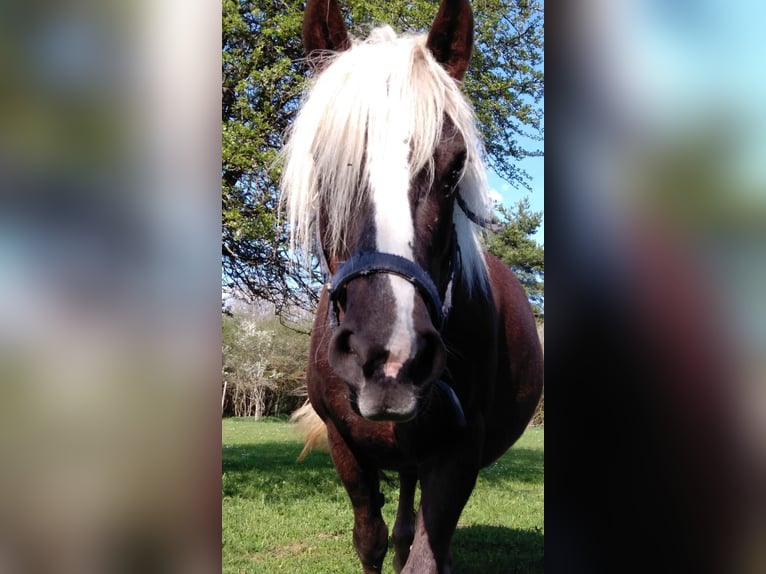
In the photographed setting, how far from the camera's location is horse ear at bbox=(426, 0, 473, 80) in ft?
6.47

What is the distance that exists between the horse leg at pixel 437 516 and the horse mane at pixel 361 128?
825mm

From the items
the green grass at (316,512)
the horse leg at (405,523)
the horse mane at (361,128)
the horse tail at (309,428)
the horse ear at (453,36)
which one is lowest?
the green grass at (316,512)

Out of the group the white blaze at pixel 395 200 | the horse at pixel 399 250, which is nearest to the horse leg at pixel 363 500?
the horse at pixel 399 250

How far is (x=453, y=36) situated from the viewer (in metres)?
2.04

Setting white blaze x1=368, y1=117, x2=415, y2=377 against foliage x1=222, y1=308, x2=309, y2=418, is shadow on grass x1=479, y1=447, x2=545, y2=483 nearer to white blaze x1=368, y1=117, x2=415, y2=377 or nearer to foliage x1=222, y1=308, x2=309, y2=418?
foliage x1=222, y1=308, x2=309, y2=418

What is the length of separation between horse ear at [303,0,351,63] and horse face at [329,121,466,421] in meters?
0.67

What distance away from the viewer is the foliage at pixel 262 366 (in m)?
4.78

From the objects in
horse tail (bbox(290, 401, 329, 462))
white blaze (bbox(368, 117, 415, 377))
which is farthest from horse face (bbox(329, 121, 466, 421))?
horse tail (bbox(290, 401, 329, 462))

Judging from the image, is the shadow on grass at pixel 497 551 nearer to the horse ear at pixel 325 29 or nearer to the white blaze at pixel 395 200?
the white blaze at pixel 395 200
